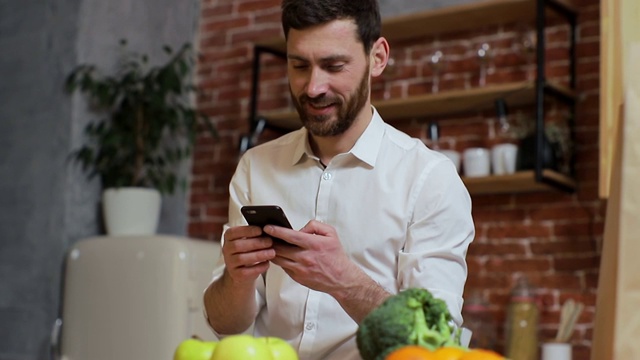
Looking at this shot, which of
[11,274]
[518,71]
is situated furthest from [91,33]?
[518,71]

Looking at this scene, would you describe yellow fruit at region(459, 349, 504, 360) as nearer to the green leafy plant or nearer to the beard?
the beard

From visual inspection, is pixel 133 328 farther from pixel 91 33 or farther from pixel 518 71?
pixel 518 71

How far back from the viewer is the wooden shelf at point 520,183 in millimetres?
3258

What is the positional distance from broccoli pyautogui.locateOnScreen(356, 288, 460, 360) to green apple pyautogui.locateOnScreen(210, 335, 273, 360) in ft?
0.42

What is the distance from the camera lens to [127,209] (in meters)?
3.94

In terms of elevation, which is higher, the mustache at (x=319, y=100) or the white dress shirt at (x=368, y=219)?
the mustache at (x=319, y=100)

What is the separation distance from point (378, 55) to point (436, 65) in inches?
72.9

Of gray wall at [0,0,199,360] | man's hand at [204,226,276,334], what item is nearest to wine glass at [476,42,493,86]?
gray wall at [0,0,199,360]

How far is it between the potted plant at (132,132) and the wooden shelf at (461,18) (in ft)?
3.52

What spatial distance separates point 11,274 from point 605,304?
3418 mm

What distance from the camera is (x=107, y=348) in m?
3.73

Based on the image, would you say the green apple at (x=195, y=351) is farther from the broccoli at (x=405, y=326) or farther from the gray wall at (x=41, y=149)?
the gray wall at (x=41, y=149)

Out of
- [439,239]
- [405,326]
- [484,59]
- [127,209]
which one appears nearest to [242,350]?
[405,326]

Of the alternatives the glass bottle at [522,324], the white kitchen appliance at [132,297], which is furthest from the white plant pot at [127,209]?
the glass bottle at [522,324]
